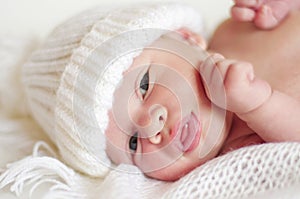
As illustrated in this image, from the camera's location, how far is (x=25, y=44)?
1.16 meters

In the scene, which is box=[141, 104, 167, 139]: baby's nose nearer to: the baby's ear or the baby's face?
the baby's face

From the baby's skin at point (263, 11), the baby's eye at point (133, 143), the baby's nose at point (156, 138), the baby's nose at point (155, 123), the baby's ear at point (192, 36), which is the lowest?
the baby's eye at point (133, 143)

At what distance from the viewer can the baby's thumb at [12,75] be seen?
113 cm

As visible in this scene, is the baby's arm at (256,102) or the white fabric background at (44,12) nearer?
the baby's arm at (256,102)

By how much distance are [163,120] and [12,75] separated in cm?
40

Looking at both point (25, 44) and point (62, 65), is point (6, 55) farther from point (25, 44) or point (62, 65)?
point (62, 65)

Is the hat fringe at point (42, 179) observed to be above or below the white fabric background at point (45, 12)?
below

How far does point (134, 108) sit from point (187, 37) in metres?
0.19

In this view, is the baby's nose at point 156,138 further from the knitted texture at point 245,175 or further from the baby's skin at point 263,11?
the baby's skin at point 263,11

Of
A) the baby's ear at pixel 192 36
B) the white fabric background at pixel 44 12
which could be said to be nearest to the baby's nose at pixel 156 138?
the baby's ear at pixel 192 36

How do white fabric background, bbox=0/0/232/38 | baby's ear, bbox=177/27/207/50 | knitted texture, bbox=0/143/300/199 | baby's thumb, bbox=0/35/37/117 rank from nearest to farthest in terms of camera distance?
knitted texture, bbox=0/143/300/199 < baby's ear, bbox=177/27/207/50 < baby's thumb, bbox=0/35/37/117 < white fabric background, bbox=0/0/232/38

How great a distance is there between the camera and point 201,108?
0.85 metres

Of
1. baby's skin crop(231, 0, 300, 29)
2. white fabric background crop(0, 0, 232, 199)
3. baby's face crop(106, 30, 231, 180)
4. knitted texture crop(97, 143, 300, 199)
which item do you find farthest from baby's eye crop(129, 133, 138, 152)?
white fabric background crop(0, 0, 232, 199)

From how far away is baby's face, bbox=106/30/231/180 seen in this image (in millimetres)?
846
